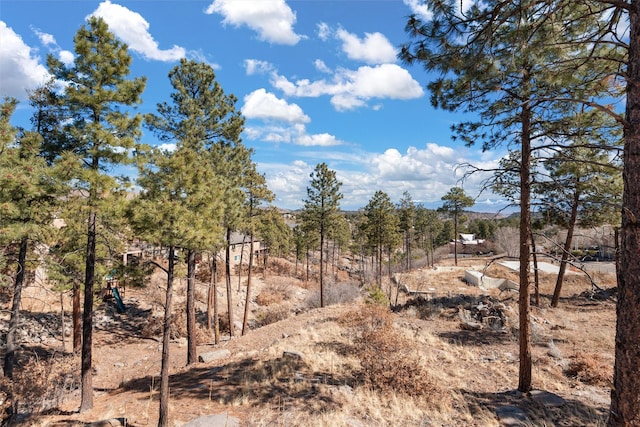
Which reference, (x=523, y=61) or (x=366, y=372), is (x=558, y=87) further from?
(x=366, y=372)

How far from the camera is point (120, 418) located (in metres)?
8.30

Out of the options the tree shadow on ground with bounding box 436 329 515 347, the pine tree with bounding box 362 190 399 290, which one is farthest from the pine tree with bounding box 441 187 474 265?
the tree shadow on ground with bounding box 436 329 515 347

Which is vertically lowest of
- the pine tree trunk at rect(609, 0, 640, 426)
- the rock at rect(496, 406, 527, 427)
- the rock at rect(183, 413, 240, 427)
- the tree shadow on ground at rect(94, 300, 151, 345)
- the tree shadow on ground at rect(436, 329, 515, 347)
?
the tree shadow on ground at rect(94, 300, 151, 345)

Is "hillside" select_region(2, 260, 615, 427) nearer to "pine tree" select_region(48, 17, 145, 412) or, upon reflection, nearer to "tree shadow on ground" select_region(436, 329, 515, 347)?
"tree shadow on ground" select_region(436, 329, 515, 347)

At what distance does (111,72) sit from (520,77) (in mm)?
10427

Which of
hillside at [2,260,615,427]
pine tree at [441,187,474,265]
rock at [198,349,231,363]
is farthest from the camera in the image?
pine tree at [441,187,474,265]

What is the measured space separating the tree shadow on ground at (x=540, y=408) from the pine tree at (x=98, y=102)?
10.9m

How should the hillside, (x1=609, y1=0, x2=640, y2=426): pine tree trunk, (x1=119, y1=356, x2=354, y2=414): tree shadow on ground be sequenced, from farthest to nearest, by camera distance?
(x1=119, y1=356, x2=354, y2=414): tree shadow on ground
the hillside
(x1=609, y1=0, x2=640, y2=426): pine tree trunk

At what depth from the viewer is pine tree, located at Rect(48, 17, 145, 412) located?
8.73 metres

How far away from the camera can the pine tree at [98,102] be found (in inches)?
344

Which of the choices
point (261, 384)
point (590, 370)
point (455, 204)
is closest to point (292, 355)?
point (261, 384)

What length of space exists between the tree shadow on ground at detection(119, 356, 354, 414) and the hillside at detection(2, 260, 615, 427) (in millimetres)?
51

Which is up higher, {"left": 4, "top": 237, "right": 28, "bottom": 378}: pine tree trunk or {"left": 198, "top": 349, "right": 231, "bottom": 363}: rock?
{"left": 4, "top": 237, "right": 28, "bottom": 378}: pine tree trunk

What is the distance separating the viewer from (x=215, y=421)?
7391mm
